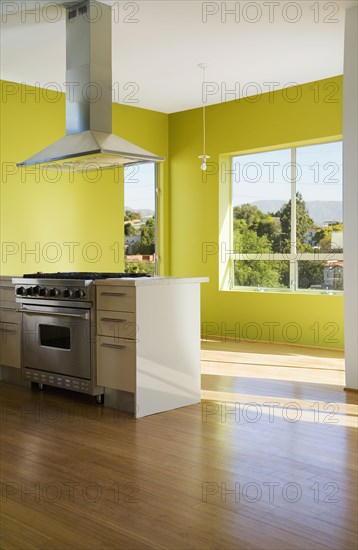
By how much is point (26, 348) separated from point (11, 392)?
0.35m

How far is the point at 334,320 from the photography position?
21.6 feet

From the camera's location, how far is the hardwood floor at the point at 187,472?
88.7 inches

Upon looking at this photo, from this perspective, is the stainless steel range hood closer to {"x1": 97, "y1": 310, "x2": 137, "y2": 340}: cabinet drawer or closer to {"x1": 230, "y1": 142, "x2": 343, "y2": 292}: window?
{"x1": 97, "y1": 310, "x2": 137, "y2": 340}: cabinet drawer

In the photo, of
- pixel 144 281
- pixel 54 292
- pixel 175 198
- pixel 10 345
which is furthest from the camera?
pixel 175 198

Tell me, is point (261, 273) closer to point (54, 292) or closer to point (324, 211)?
point (324, 211)

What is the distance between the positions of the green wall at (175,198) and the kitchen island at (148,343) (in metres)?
2.80

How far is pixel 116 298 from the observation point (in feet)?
13.1

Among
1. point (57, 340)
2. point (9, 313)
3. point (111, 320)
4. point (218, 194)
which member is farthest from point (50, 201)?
point (111, 320)

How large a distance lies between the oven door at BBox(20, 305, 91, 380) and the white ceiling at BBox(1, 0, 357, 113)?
7.60 ft

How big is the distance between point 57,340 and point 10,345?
69cm

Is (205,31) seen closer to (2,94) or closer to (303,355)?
(2,94)

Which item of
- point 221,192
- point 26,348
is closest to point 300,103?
point 221,192

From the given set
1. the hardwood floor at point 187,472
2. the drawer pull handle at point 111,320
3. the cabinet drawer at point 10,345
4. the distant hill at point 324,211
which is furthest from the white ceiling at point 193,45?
the hardwood floor at point 187,472

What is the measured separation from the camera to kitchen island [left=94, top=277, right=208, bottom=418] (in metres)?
3.89
